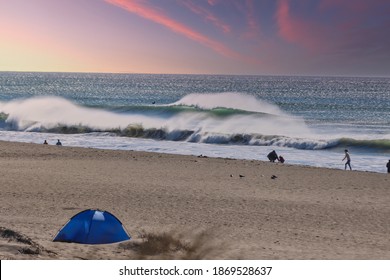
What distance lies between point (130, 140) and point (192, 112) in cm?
1686

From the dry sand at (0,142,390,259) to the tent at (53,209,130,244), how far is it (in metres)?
0.28

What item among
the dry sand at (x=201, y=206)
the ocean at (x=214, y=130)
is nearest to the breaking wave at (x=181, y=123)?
the ocean at (x=214, y=130)

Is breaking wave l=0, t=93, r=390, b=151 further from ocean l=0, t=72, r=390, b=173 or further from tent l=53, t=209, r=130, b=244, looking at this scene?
tent l=53, t=209, r=130, b=244

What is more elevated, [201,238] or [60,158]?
[201,238]

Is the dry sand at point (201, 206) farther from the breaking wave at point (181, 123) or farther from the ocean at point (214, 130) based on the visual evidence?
the breaking wave at point (181, 123)

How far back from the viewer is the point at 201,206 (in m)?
15.6

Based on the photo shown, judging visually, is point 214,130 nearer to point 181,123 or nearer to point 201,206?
point 181,123

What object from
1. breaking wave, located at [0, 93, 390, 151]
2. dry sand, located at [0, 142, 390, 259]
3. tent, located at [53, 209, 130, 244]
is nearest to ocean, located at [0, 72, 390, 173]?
breaking wave, located at [0, 93, 390, 151]

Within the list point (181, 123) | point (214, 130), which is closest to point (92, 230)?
point (214, 130)

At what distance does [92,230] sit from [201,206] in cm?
507

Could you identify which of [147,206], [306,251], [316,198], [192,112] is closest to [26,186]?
[147,206]

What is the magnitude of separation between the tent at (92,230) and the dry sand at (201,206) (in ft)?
0.93

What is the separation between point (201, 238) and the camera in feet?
37.1
